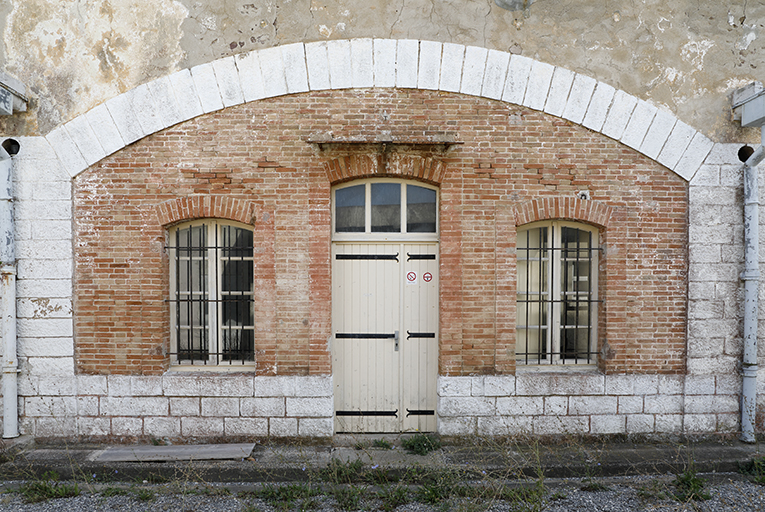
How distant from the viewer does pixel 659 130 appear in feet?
17.8

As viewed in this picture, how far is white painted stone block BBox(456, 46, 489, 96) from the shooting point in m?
5.31

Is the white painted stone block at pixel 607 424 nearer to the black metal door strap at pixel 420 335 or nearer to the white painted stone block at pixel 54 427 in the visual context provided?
the black metal door strap at pixel 420 335

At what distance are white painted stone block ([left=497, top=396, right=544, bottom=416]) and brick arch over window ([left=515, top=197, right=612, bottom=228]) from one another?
2.03m

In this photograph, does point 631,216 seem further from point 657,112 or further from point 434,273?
point 434,273

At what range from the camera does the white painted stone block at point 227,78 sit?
529cm

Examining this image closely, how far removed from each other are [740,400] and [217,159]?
264 inches

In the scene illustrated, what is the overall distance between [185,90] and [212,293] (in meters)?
2.35

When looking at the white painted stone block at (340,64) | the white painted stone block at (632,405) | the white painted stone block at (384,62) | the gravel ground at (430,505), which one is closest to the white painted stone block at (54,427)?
the gravel ground at (430,505)

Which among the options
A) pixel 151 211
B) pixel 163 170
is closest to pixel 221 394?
pixel 151 211

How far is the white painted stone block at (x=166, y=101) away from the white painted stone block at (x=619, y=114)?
4.86 metres

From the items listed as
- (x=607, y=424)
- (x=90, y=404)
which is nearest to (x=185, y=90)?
(x=90, y=404)

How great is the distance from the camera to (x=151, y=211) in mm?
5379

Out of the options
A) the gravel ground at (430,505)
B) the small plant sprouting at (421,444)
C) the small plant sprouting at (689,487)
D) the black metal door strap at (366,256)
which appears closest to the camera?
the gravel ground at (430,505)

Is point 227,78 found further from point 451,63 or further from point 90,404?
point 90,404
